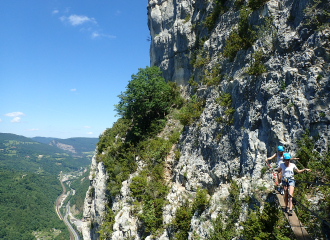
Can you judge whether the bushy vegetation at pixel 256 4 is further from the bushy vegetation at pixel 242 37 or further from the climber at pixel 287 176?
the climber at pixel 287 176

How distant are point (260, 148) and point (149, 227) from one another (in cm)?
738

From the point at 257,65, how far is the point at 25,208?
522 ft

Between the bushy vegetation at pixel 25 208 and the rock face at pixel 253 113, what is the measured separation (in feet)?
401

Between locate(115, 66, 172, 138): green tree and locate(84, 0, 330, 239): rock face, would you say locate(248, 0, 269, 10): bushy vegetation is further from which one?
locate(115, 66, 172, 138): green tree

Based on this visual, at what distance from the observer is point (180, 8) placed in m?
23.2

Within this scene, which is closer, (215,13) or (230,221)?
(230,221)

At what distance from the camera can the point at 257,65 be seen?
332 inches

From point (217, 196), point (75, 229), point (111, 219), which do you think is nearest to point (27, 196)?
point (75, 229)

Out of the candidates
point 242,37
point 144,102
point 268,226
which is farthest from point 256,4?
point 144,102

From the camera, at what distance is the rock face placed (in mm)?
6371

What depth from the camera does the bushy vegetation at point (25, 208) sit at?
4016 inches

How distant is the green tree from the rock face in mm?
5797

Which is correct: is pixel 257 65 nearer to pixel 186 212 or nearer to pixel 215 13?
pixel 186 212

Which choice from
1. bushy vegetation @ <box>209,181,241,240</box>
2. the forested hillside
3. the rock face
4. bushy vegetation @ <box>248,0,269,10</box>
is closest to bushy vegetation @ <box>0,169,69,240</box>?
the forested hillside
